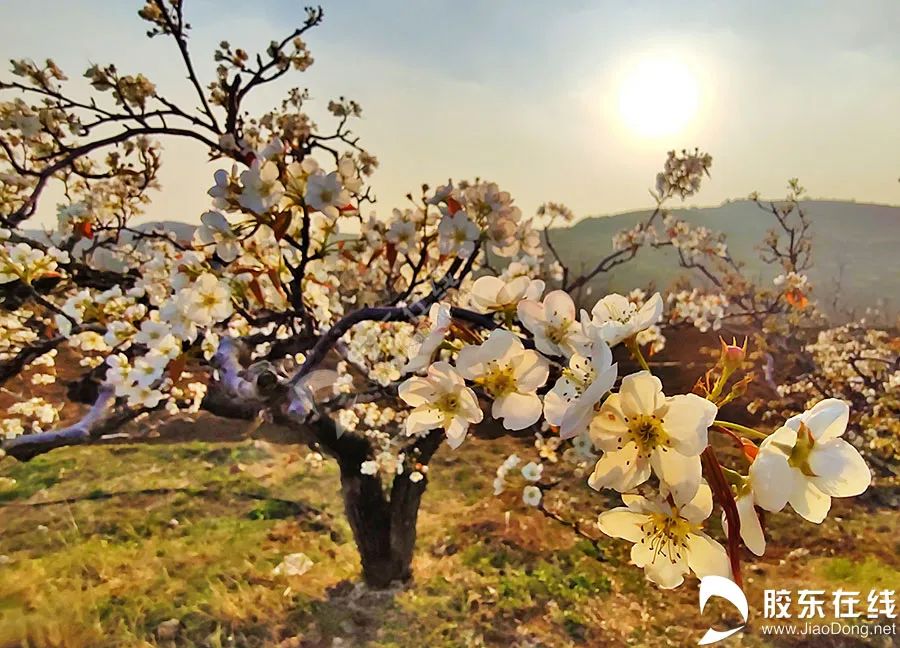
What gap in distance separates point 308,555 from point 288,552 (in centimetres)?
5

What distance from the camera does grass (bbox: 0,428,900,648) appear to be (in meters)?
1.47

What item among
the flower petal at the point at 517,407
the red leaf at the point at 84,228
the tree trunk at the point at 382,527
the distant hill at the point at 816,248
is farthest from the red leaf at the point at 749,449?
the distant hill at the point at 816,248

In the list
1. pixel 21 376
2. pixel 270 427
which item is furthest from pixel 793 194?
pixel 21 376

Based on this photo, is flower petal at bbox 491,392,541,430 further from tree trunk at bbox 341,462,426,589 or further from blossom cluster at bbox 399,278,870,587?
tree trunk at bbox 341,462,426,589

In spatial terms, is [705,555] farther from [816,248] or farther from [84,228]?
[816,248]

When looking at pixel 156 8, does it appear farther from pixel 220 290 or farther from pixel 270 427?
pixel 270 427

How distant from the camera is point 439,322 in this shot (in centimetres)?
40

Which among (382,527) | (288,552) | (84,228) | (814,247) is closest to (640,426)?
(84,228)

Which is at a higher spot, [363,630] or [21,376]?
[21,376]

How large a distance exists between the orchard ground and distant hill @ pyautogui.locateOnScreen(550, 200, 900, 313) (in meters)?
0.26

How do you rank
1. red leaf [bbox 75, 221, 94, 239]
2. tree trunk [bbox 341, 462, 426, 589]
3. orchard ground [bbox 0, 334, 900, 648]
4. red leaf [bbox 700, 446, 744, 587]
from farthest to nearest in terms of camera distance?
tree trunk [bbox 341, 462, 426, 589] → orchard ground [bbox 0, 334, 900, 648] → red leaf [bbox 75, 221, 94, 239] → red leaf [bbox 700, 446, 744, 587]

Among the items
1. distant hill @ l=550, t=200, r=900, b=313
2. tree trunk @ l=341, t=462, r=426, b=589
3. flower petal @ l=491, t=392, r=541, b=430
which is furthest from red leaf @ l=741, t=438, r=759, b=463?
distant hill @ l=550, t=200, r=900, b=313

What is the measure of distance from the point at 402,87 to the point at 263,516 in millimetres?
1232

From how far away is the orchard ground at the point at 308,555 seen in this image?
147cm
